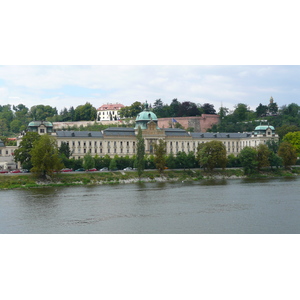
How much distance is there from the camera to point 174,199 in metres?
43.1

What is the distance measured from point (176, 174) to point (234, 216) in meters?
35.6

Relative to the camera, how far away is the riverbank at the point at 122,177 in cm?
5741

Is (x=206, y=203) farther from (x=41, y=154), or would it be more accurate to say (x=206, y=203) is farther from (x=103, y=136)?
(x=103, y=136)

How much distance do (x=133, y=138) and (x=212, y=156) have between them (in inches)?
777

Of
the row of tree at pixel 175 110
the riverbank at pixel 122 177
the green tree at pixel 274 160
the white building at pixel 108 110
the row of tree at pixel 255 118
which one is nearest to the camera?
the riverbank at pixel 122 177

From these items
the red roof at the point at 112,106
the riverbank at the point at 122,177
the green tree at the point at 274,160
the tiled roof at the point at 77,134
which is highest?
the red roof at the point at 112,106

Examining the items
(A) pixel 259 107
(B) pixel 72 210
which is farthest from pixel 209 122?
(B) pixel 72 210

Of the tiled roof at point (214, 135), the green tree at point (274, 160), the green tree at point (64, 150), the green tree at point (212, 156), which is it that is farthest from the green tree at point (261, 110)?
the green tree at point (64, 150)

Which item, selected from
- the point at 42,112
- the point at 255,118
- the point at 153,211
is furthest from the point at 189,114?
the point at 153,211

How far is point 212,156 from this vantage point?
6981cm

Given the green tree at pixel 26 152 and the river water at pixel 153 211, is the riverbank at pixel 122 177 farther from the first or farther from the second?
the river water at pixel 153 211

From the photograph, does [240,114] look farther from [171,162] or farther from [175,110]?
[171,162]

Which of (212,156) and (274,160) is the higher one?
(212,156)

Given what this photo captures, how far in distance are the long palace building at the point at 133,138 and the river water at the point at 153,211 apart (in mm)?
30355
